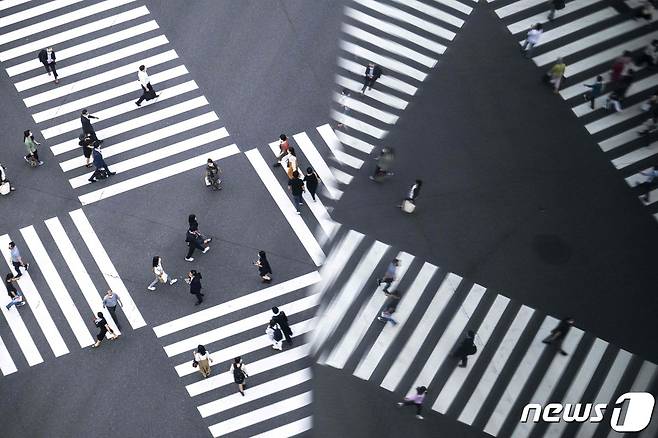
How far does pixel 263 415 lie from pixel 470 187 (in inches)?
391

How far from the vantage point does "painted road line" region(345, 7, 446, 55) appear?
32188mm

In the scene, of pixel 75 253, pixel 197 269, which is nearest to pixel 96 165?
pixel 75 253

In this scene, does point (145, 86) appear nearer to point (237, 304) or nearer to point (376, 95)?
point (376, 95)

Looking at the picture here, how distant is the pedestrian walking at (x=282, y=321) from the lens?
81.5 feet

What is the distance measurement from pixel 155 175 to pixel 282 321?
288 inches

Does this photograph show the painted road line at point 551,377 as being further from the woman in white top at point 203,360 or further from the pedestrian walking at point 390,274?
the woman in white top at point 203,360

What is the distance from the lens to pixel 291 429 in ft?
80.4

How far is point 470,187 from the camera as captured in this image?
28859 millimetres

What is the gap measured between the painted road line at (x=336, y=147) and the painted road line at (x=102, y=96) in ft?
17.7

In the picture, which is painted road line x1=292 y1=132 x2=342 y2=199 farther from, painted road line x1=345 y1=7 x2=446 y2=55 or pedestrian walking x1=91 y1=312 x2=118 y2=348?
pedestrian walking x1=91 y1=312 x2=118 y2=348

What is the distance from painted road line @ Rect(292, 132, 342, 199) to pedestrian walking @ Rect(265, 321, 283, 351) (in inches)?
213

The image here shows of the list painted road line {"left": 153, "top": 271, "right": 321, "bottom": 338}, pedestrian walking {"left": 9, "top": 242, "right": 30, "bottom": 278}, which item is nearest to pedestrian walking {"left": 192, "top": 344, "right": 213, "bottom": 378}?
painted road line {"left": 153, "top": 271, "right": 321, "bottom": 338}

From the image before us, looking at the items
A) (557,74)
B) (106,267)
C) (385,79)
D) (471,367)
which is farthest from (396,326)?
(557,74)

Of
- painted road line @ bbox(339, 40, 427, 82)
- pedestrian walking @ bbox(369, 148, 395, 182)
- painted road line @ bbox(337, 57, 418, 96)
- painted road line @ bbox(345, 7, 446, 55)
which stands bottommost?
pedestrian walking @ bbox(369, 148, 395, 182)
